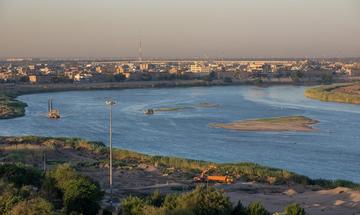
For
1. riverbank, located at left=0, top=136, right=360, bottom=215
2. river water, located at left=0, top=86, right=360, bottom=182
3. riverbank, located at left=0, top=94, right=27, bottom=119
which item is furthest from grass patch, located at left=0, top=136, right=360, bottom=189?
riverbank, located at left=0, top=94, right=27, bottom=119

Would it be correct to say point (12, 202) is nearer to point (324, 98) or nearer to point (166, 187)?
point (166, 187)

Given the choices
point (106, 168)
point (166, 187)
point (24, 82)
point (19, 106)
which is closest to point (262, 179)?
point (166, 187)

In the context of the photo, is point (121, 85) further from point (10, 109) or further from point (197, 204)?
point (197, 204)

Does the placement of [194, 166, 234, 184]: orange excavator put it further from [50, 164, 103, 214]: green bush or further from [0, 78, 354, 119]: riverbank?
[0, 78, 354, 119]: riverbank

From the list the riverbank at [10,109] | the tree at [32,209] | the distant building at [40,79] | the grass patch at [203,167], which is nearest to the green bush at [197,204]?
the tree at [32,209]

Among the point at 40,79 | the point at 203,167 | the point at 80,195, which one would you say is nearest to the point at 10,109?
the point at 203,167
